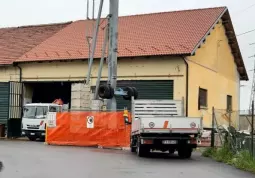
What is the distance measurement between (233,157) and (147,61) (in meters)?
13.5

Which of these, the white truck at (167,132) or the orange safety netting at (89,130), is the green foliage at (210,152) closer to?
the white truck at (167,132)

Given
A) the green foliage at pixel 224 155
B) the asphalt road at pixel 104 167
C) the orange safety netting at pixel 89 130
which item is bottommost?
the asphalt road at pixel 104 167

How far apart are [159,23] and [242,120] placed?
→ 29.4 ft

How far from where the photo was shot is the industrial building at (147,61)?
30.0m

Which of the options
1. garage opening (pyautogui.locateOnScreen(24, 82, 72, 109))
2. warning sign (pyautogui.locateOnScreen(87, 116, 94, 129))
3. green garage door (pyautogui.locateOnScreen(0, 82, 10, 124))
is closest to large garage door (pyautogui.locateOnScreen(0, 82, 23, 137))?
green garage door (pyautogui.locateOnScreen(0, 82, 10, 124))

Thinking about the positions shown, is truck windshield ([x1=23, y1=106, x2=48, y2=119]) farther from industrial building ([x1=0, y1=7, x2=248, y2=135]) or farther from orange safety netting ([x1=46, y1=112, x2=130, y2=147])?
orange safety netting ([x1=46, y1=112, x2=130, y2=147])

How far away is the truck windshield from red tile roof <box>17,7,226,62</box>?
427cm

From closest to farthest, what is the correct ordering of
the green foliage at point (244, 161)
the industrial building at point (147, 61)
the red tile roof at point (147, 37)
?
the green foliage at point (244, 161), the industrial building at point (147, 61), the red tile roof at point (147, 37)

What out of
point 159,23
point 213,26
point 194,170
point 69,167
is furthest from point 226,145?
point 159,23

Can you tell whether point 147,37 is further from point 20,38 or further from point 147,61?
point 20,38

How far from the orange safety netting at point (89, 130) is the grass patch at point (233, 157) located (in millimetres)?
5437

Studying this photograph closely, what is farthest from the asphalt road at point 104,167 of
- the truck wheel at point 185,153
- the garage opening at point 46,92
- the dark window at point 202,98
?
the garage opening at point 46,92

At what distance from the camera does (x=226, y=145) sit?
19.5m

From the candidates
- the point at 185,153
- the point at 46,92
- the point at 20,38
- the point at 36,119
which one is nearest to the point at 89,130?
the point at 36,119
